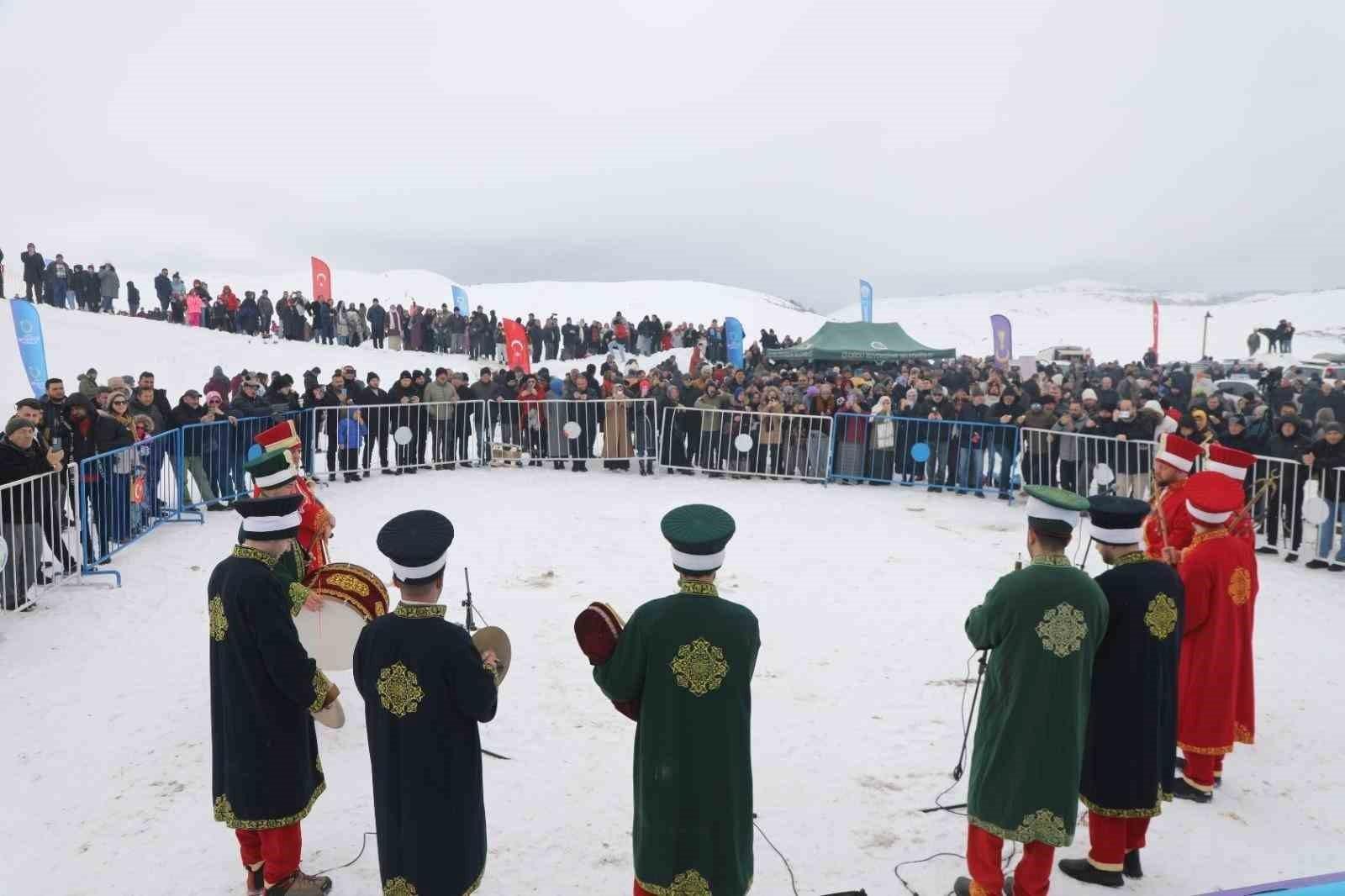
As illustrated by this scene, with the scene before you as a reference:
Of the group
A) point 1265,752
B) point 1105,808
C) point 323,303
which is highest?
point 323,303

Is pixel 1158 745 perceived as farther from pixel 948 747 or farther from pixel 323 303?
pixel 323 303

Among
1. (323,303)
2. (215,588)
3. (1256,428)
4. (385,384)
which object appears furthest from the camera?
(323,303)

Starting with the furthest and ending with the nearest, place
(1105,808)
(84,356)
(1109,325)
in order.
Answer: (1109,325) < (84,356) < (1105,808)

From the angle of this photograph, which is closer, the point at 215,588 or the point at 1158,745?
the point at 215,588

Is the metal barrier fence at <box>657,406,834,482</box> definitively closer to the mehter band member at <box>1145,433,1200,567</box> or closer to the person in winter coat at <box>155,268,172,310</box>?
the mehter band member at <box>1145,433,1200,567</box>

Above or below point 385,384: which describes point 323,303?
above

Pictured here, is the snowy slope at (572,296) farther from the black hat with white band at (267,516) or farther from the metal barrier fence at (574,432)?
the black hat with white band at (267,516)

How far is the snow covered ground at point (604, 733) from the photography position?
4566mm

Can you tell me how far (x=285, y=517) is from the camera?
388 cm

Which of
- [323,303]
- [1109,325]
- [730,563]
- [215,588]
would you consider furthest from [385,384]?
[1109,325]

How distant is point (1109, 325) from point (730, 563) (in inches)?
3072

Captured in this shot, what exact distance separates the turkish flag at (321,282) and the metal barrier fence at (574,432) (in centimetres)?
1694

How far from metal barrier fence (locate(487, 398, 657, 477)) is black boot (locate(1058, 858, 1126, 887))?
1170 centimetres

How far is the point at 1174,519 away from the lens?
19.2 ft
